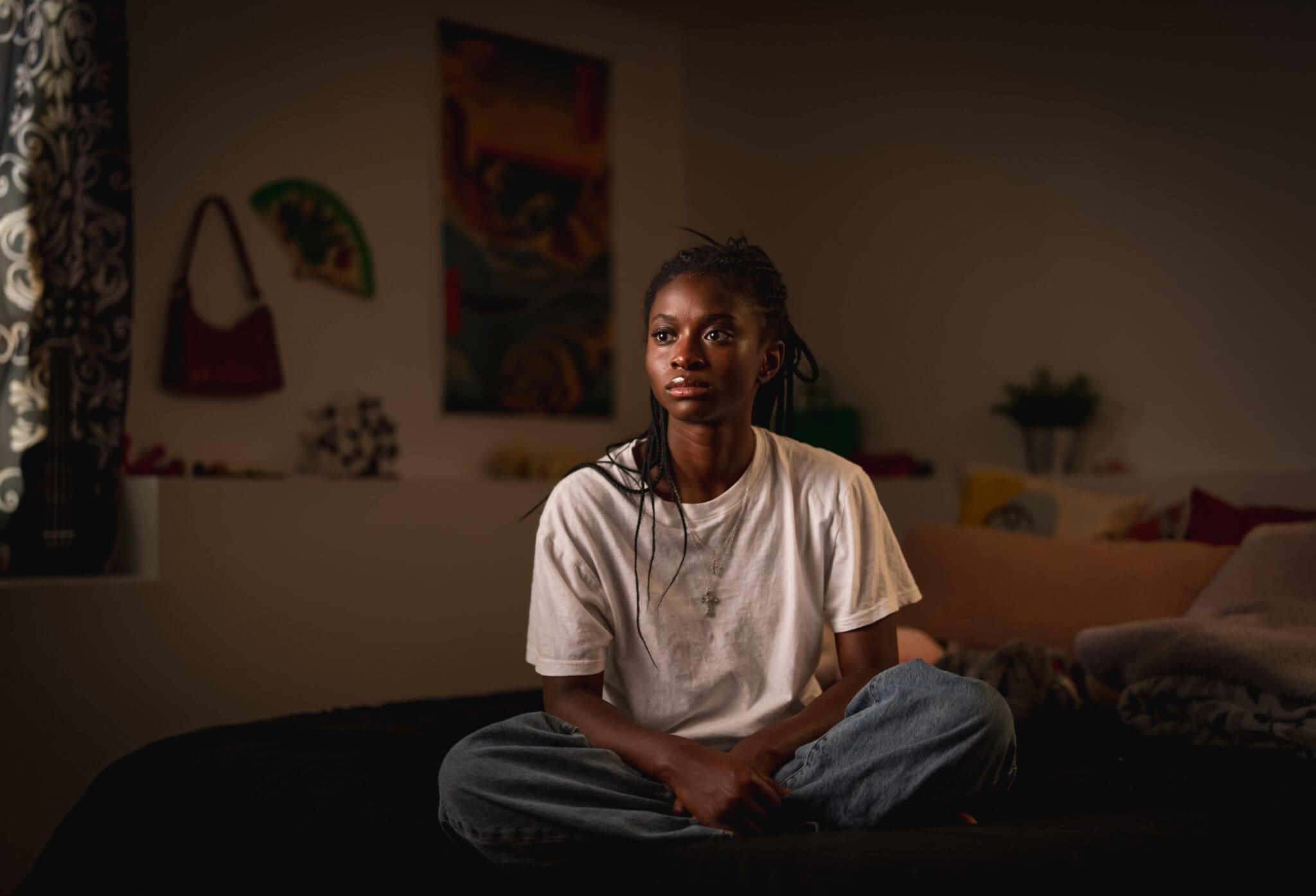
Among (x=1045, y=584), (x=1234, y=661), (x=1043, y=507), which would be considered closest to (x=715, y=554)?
(x=1234, y=661)

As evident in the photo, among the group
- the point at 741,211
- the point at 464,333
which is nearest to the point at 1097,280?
the point at 741,211

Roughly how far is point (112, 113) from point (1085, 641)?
2.49 metres

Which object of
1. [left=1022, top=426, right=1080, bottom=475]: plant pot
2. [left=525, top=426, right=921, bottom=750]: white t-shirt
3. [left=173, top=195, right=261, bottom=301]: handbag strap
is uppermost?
[left=173, top=195, right=261, bottom=301]: handbag strap

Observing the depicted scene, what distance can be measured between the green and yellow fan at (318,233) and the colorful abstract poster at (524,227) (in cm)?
32

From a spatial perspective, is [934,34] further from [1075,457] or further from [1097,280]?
[1075,457]

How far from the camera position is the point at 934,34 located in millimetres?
3797

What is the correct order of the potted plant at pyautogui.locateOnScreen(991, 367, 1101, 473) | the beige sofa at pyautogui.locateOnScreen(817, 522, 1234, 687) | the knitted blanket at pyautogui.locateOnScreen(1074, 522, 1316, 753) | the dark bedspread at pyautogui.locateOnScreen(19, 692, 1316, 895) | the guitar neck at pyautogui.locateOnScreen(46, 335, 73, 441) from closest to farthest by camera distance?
the dark bedspread at pyautogui.locateOnScreen(19, 692, 1316, 895)
the knitted blanket at pyautogui.locateOnScreen(1074, 522, 1316, 753)
the beige sofa at pyautogui.locateOnScreen(817, 522, 1234, 687)
the guitar neck at pyautogui.locateOnScreen(46, 335, 73, 441)
the potted plant at pyautogui.locateOnScreen(991, 367, 1101, 473)

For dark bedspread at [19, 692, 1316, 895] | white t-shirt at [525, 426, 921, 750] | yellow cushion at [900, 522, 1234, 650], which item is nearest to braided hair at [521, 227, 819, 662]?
white t-shirt at [525, 426, 921, 750]

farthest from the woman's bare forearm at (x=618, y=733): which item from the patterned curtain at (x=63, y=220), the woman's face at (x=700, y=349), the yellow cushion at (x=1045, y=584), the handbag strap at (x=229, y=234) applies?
the handbag strap at (x=229, y=234)

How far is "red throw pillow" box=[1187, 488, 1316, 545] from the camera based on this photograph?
8.17 feet

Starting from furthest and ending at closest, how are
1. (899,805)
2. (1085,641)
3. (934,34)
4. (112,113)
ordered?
(934,34) < (112,113) < (1085,641) < (899,805)

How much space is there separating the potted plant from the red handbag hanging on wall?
2156 mm

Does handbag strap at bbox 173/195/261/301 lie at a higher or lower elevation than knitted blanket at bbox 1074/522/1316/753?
higher

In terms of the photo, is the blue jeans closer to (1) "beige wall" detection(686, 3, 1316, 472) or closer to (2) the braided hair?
(2) the braided hair
